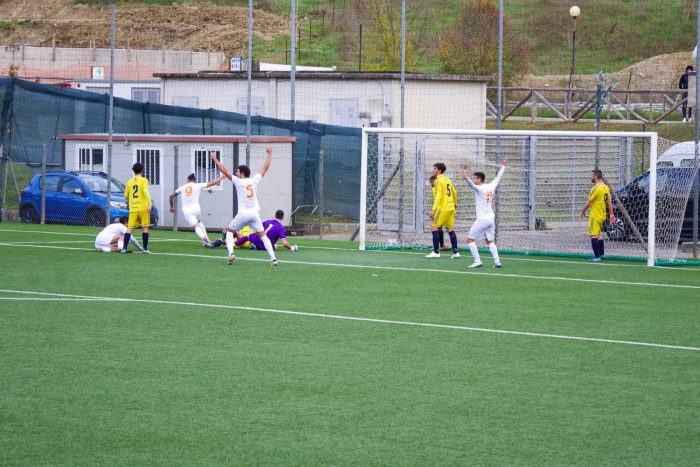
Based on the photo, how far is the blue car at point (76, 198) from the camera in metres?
29.3

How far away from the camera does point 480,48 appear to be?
1783 inches

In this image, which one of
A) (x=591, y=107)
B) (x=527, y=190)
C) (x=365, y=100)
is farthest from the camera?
(x=591, y=107)

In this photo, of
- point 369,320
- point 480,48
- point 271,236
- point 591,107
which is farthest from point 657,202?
point 480,48

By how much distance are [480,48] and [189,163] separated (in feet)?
61.8

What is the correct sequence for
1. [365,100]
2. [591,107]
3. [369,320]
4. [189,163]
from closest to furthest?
[369,320], [189,163], [365,100], [591,107]

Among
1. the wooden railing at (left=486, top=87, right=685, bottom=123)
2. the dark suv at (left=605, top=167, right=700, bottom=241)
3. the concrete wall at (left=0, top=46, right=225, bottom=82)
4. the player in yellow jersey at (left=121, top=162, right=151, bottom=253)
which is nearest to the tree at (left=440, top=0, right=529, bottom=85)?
the wooden railing at (left=486, top=87, right=685, bottom=123)

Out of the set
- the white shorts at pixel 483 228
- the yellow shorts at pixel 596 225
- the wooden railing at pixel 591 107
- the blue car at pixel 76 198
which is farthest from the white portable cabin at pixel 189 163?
the wooden railing at pixel 591 107

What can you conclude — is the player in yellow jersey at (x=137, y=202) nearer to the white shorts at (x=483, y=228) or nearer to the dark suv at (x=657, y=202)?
the white shorts at (x=483, y=228)

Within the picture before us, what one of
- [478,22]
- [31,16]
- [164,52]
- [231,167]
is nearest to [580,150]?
[231,167]

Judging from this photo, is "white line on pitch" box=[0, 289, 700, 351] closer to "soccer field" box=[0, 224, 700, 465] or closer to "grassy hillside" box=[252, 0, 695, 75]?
"soccer field" box=[0, 224, 700, 465]

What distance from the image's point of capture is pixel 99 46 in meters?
71.8

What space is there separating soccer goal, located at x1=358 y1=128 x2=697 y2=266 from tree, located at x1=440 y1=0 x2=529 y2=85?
16.6 meters

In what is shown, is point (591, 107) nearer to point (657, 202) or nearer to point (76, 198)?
point (657, 202)

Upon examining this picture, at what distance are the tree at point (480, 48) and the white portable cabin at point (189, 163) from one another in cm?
1651
